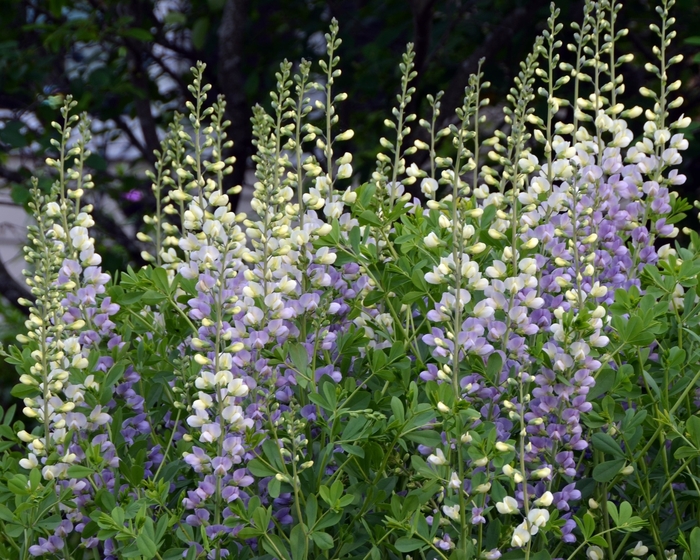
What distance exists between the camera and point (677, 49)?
184 inches

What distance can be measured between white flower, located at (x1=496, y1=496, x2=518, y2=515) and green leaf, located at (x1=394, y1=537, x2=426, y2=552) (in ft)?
0.41

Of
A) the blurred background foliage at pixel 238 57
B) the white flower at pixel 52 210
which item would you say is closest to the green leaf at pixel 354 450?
the white flower at pixel 52 210

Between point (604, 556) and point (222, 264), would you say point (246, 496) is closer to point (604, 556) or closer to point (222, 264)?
point (222, 264)

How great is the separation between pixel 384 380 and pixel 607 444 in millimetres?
387

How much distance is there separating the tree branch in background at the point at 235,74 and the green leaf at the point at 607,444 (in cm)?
278

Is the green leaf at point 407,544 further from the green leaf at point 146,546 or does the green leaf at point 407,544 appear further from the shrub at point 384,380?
the green leaf at point 146,546

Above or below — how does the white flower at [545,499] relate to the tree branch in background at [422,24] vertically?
below

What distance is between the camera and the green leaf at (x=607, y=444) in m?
1.39

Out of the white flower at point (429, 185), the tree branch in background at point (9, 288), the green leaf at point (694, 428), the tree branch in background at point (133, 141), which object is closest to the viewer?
the green leaf at point (694, 428)

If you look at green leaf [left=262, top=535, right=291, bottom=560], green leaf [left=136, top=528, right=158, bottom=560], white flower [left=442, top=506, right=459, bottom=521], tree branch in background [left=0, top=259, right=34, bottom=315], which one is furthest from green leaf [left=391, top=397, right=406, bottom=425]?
tree branch in background [left=0, top=259, right=34, bottom=315]

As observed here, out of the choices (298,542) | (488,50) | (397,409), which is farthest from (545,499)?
(488,50)

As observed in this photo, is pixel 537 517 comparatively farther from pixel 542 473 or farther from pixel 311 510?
pixel 311 510

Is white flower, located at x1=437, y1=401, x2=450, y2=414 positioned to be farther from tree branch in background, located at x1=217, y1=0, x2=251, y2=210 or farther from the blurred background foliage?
tree branch in background, located at x1=217, y1=0, x2=251, y2=210

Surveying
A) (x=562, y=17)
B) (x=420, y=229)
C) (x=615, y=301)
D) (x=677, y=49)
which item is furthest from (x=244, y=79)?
(x=615, y=301)
